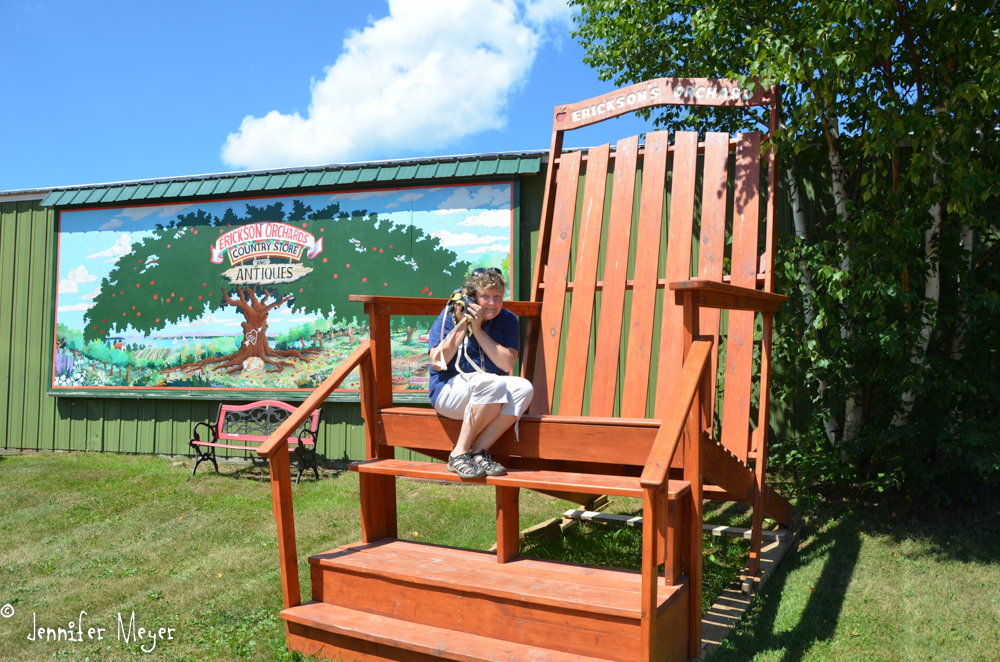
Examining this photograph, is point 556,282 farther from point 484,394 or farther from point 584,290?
point 484,394

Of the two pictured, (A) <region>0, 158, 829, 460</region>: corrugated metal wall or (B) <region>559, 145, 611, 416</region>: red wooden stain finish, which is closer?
(B) <region>559, 145, 611, 416</region>: red wooden stain finish

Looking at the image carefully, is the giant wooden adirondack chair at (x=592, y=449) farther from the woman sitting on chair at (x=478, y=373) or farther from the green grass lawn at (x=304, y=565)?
the green grass lawn at (x=304, y=565)

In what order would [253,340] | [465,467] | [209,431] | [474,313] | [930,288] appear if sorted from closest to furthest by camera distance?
[465,467] < [474,313] < [930,288] < [253,340] < [209,431]

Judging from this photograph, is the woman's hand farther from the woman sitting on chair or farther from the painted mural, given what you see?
the painted mural

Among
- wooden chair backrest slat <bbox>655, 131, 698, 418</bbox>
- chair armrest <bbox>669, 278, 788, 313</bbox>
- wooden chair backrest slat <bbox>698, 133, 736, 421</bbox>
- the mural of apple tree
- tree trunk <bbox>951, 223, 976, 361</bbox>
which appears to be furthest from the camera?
the mural of apple tree

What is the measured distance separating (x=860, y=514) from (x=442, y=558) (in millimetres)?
2992

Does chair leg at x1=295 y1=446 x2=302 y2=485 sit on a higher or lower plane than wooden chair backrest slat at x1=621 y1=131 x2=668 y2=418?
lower

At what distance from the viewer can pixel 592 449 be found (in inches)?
112

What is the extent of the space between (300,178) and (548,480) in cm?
546

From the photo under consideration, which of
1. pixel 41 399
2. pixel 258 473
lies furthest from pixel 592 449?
pixel 41 399

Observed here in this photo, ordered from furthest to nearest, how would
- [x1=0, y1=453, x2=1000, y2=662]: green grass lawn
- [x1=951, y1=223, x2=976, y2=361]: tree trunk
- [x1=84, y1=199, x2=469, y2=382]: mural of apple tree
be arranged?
[x1=84, y1=199, x2=469, y2=382]: mural of apple tree, [x1=951, y1=223, x2=976, y2=361]: tree trunk, [x1=0, y1=453, x2=1000, y2=662]: green grass lawn

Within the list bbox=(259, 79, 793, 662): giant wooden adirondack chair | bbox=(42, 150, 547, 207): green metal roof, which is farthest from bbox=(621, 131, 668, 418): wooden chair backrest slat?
bbox=(42, 150, 547, 207): green metal roof

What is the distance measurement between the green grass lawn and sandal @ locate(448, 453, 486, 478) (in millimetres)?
1036

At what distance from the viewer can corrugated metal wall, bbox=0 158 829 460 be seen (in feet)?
24.7
